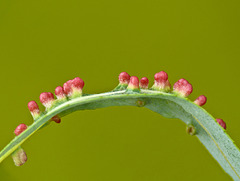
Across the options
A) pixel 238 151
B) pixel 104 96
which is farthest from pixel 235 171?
pixel 104 96

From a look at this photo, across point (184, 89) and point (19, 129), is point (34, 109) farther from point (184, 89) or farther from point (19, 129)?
point (184, 89)

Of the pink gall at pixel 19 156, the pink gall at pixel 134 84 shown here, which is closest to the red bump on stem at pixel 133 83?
the pink gall at pixel 134 84

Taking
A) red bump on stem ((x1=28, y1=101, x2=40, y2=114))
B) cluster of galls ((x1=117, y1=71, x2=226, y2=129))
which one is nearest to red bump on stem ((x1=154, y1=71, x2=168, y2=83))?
cluster of galls ((x1=117, y1=71, x2=226, y2=129))

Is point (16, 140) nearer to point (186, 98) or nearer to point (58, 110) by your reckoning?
point (58, 110)

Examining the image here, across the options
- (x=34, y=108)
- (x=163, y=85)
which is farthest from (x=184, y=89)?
(x=34, y=108)

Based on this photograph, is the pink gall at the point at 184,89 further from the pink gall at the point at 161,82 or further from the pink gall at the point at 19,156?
the pink gall at the point at 19,156

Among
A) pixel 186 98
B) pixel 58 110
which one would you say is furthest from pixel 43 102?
pixel 186 98

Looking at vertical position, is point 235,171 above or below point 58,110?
below
